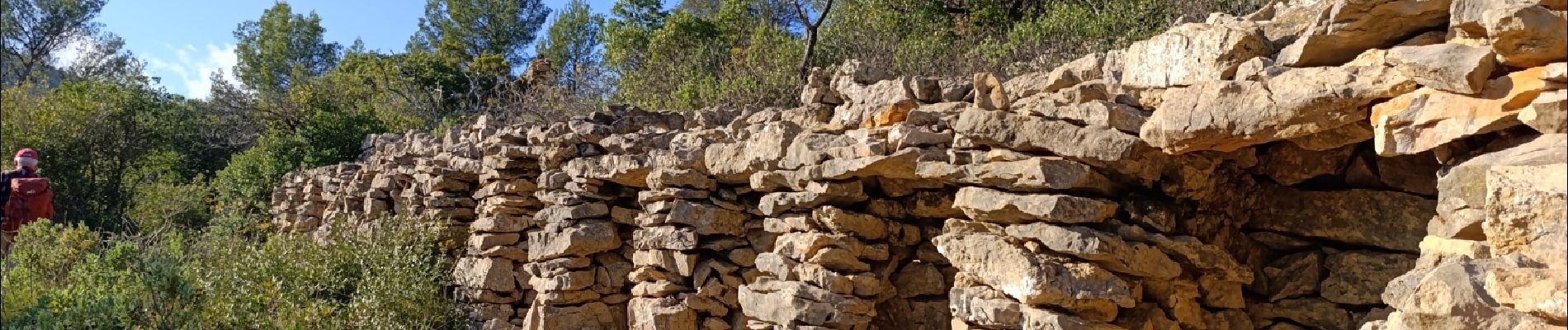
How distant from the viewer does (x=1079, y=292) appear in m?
4.02

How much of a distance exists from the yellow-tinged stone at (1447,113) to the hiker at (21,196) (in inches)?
264

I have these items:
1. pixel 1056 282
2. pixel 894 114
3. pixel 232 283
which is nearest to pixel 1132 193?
pixel 1056 282

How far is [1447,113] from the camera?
10.1ft

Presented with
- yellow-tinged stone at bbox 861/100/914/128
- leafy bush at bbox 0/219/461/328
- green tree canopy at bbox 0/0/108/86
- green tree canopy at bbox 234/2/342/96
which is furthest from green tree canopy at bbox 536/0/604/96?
yellow-tinged stone at bbox 861/100/914/128

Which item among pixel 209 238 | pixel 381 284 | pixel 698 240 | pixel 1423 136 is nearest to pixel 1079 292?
pixel 1423 136

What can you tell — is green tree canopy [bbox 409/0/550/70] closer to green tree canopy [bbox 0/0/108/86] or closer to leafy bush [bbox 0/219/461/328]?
green tree canopy [bbox 0/0/108/86]

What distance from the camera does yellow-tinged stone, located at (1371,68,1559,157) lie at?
285cm

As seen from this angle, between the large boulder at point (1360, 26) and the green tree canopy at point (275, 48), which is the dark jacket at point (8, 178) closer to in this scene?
the large boulder at point (1360, 26)

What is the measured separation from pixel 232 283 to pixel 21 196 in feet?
6.06

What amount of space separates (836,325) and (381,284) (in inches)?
181

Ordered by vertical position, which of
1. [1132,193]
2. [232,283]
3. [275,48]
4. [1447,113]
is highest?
[275,48]

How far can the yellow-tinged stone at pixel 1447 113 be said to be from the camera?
2.85 m

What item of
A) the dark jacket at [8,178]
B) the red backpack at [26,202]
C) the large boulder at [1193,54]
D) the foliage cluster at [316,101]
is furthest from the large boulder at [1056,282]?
the red backpack at [26,202]

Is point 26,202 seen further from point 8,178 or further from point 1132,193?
point 1132,193
